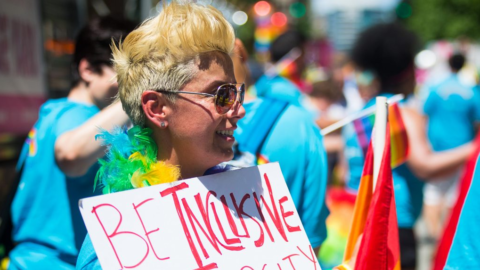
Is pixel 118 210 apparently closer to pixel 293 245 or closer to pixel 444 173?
pixel 293 245

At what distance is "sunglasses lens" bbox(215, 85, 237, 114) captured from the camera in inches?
62.8

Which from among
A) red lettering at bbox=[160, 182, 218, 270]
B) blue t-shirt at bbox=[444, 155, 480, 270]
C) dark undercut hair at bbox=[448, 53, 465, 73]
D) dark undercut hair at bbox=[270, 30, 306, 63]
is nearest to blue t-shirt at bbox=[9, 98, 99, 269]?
red lettering at bbox=[160, 182, 218, 270]

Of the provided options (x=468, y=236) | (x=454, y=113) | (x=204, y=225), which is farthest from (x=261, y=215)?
(x=454, y=113)

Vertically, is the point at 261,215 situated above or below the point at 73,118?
below

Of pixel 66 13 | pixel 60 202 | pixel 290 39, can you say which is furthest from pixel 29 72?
pixel 60 202

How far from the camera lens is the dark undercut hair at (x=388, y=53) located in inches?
130

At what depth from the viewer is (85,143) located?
2.05m

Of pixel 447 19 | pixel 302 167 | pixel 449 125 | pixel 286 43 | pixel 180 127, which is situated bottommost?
pixel 302 167

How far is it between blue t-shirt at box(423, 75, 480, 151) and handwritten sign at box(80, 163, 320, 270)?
5690 mm

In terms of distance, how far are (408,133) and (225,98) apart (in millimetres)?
1705

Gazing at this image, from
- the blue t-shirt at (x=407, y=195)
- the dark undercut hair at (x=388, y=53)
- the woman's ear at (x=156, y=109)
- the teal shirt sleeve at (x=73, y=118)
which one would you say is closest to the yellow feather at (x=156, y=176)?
the woman's ear at (x=156, y=109)

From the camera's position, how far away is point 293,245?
162 cm

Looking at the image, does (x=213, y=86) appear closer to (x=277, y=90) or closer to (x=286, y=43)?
(x=277, y=90)

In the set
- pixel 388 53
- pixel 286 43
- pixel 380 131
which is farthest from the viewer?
pixel 286 43
